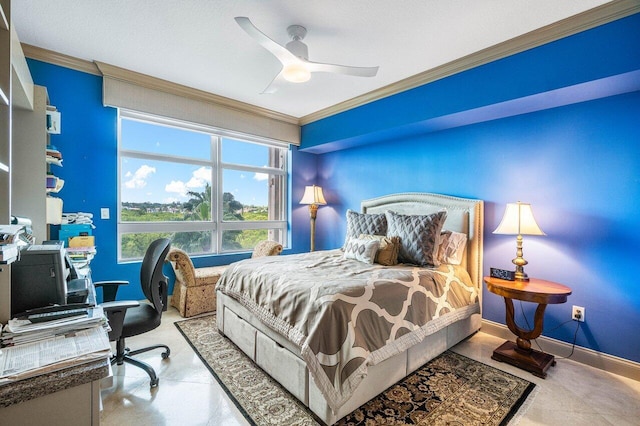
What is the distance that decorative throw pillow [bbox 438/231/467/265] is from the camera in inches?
118

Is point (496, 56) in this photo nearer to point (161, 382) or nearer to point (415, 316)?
point (415, 316)

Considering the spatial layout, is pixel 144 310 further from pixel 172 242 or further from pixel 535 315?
pixel 535 315

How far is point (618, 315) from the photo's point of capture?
2.31 meters

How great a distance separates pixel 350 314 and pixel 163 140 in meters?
3.33

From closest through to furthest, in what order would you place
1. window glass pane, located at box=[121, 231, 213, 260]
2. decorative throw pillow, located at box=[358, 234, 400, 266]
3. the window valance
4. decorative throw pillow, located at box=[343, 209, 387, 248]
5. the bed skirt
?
the bed skirt
decorative throw pillow, located at box=[358, 234, 400, 266]
the window valance
decorative throw pillow, located at box=[343, 209, 387, 248]
window glass pane, located at box=[121, 231, 213, 260]

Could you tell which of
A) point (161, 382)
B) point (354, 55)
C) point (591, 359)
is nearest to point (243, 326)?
point (161, 382)

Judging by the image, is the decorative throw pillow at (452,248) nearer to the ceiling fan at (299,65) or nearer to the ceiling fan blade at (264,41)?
the ceiling fan at (299,65)

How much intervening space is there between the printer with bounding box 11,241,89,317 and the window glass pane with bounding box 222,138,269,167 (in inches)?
123

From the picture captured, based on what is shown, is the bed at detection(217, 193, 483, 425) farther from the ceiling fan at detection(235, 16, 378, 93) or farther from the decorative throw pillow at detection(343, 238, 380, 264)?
the ceiling fan at detection(235, 16, 378, 93)

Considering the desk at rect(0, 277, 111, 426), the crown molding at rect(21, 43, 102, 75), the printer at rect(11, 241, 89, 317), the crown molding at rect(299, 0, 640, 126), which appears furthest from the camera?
the crown molding at rect(21, 43, 102, 75)

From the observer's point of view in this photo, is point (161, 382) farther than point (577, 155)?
No

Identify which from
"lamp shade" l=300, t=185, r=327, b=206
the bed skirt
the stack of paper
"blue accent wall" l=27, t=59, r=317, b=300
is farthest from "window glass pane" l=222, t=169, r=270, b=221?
the stack of paper

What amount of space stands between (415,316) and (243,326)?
1.38 meters

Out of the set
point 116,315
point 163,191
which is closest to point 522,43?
point 116,315
